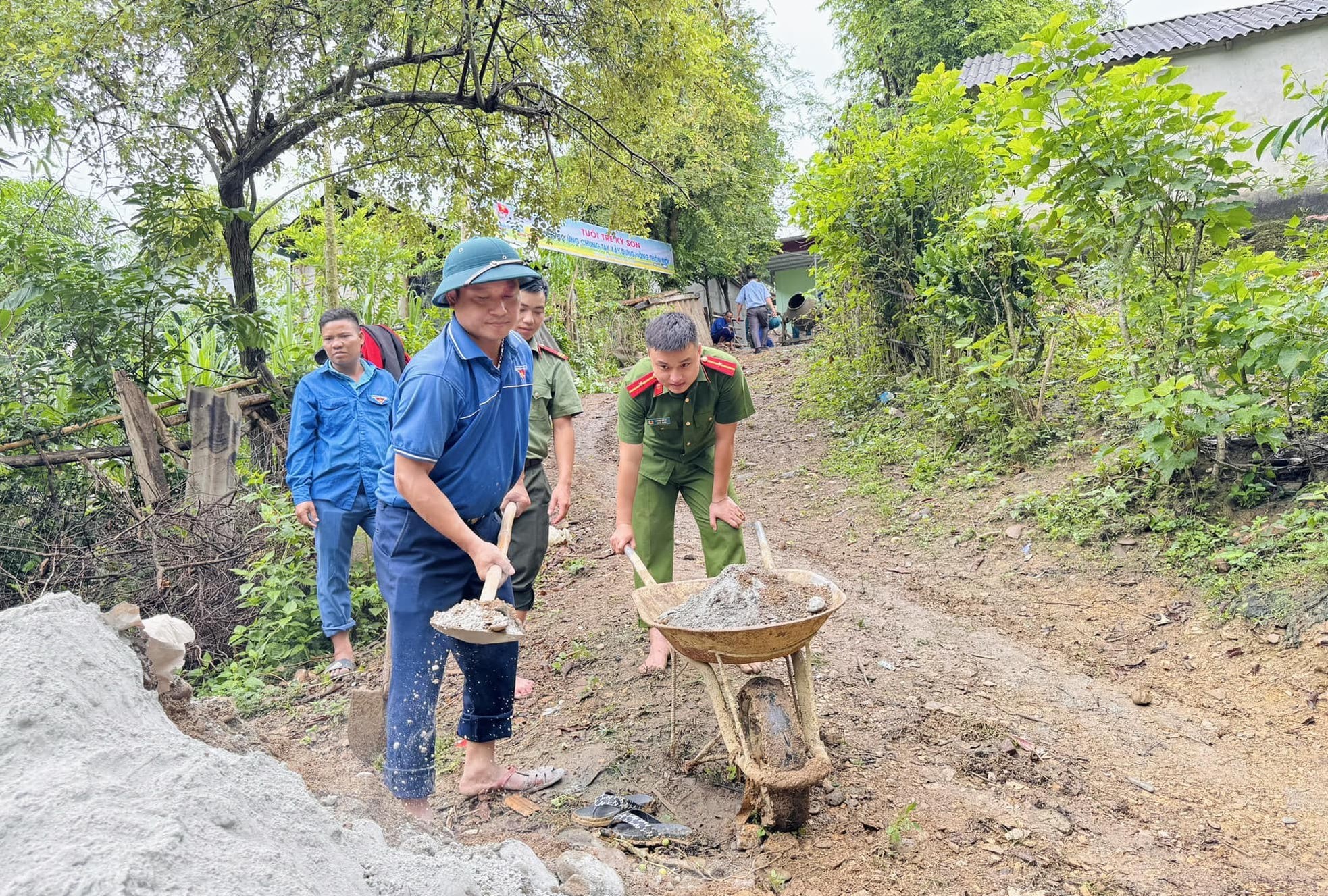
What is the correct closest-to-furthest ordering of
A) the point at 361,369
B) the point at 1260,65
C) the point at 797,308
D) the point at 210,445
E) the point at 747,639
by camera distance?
1. the point at 747,639
2. the point at 361,369
3. the point at 210,445
4. the point at 1260,65
5. the point at 797,308

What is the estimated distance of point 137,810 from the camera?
1.51m

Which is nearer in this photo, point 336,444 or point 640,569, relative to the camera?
point 640,569

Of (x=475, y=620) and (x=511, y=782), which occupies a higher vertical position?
(x=475, y=620)

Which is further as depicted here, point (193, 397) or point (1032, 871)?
point (193, 397)

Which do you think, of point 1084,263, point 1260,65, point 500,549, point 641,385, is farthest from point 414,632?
point 1260,65

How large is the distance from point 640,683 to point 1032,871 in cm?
205

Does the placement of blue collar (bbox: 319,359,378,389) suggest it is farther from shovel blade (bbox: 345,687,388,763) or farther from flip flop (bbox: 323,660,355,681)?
shovel blade (bbox: 345,687,388,763)

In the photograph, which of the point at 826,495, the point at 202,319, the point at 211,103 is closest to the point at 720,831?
the point at 826,495

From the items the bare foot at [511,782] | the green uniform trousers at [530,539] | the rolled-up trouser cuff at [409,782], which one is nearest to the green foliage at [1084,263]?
the green uniform trousers at [530,539]

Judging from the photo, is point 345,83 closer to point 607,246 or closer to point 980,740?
point 980,740

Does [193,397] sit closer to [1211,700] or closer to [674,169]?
Answer: [1211,700]

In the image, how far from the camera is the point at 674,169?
2095 centimetres

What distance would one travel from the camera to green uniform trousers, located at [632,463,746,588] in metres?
4.23

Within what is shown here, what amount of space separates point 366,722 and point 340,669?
1230 mm
